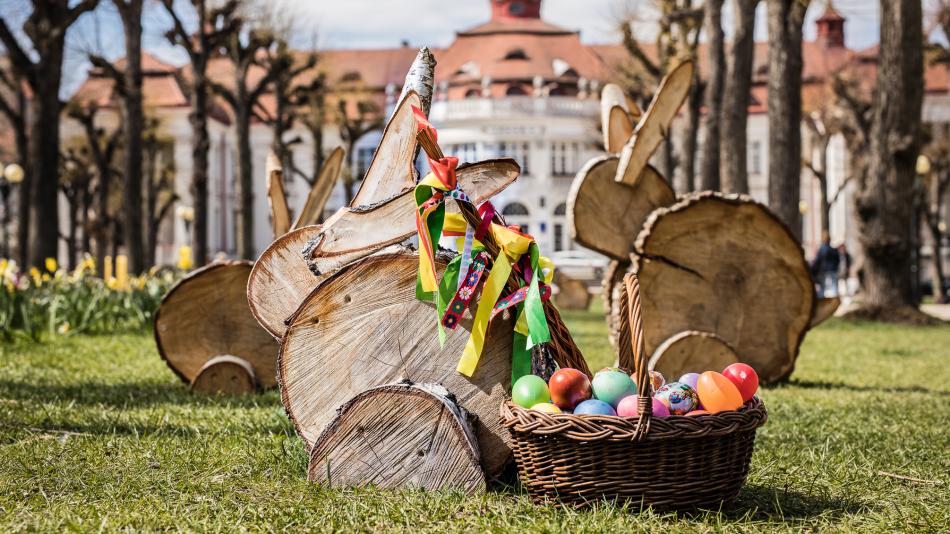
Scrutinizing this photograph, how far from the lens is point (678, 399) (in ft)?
11.9

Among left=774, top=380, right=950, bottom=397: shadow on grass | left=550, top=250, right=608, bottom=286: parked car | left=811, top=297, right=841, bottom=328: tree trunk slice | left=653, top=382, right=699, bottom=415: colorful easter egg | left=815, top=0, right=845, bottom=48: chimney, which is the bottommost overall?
left=550, top=250, right=608, bottom=286: parked car

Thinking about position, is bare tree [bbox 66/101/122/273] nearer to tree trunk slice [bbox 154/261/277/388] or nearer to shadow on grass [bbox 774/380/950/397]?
tree trunk slice [bbox 154/261/277/388]

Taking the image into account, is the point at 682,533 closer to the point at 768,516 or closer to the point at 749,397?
the point at 768,516

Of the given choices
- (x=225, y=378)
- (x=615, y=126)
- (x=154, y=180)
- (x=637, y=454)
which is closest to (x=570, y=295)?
(x=615, y=126)

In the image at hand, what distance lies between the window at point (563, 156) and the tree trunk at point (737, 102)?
40050 millimetres

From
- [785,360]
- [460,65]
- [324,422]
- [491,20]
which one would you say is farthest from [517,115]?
[324,422]

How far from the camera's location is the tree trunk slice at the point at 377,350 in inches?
160

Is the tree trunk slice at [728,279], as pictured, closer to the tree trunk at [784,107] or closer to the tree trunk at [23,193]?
the tree trunk at [784,107]

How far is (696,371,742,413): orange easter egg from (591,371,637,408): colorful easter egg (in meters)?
0.23

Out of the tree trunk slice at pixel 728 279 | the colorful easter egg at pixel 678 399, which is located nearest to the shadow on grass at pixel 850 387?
the tree trunk slice at pixel 728 279

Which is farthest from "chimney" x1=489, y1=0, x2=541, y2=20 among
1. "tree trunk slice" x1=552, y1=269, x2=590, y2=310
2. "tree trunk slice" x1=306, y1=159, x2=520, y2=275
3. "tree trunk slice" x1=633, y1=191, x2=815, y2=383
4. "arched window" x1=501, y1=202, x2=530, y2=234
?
"tree trunk slice" x1=306, y1=159, x2=520, y2=275

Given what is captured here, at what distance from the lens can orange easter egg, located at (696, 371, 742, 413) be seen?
3678 millimetres

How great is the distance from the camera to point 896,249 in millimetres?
15047

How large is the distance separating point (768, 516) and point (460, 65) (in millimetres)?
56031
